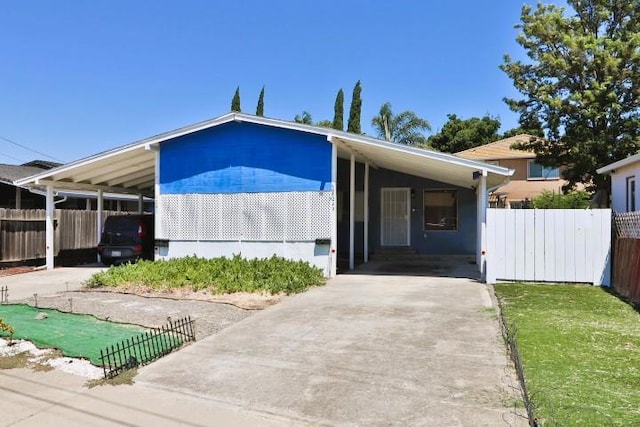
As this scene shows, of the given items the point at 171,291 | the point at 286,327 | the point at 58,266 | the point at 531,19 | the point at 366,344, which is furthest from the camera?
the point at 531,19

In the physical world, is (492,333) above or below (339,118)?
below

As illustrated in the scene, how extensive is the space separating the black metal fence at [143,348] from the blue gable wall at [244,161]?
22.2ft

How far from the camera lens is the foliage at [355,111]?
3603cm

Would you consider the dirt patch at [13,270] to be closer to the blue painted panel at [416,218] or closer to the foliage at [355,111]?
the blue painted panel at [416,218]

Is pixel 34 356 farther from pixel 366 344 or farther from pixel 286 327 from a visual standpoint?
pixel 366 344

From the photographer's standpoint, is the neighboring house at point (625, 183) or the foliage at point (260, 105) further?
the foliage at point (260, 105)

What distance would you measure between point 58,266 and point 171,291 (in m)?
8.25

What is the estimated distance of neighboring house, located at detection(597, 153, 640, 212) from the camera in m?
13.1

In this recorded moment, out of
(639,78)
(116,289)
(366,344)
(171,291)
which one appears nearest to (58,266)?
(116,289)

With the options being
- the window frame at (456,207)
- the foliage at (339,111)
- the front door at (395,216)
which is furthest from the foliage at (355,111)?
the window frame at (456,207)

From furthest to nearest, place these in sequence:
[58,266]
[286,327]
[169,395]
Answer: [58,266], [286,327], [169,395]

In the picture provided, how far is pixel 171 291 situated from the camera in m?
10.6

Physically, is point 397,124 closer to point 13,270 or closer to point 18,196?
point 18,196

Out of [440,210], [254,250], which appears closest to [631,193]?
[440,210]
